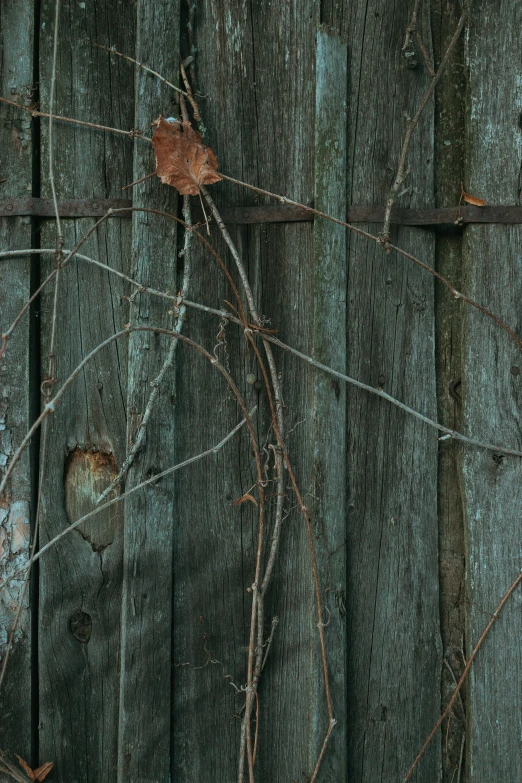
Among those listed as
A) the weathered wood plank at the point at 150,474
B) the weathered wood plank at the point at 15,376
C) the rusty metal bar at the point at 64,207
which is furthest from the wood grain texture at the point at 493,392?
the weathered wood plank at the point at 15,376

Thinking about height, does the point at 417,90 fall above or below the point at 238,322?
above

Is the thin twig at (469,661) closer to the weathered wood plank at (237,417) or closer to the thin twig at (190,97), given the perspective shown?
the weathered wood plank at (237,417)

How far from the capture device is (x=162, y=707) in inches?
90.7

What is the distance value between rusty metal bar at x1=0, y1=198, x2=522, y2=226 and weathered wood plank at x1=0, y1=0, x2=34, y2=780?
0.16ft

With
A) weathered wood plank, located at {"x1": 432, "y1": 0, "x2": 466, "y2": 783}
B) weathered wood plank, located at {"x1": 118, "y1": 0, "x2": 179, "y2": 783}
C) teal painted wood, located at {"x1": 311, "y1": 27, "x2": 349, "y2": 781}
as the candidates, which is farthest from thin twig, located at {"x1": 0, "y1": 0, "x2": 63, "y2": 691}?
weathered wood plank, located at {"x1": 432, "y1": 0, "x2": 466, "y2": 783}

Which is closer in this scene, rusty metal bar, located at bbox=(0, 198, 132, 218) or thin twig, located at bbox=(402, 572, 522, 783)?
thin twig, located at bbox=(402, 572, 522, 783)

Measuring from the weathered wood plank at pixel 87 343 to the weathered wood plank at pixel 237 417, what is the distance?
26cm

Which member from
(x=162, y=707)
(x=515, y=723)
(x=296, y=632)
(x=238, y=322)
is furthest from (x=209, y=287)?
(x=515, y=723)

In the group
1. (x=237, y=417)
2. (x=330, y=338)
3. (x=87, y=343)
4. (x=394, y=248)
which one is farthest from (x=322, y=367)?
(x=87, y=343)

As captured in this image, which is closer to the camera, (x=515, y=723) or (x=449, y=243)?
(x=515, y=723)

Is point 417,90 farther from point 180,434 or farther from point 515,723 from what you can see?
point 515,723

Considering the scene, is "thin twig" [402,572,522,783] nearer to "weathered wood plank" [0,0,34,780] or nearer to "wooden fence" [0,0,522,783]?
"wooden fence" [0,0,522,783]

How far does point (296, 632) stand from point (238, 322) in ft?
3.56

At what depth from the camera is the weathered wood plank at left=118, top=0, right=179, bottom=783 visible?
2.29 m
